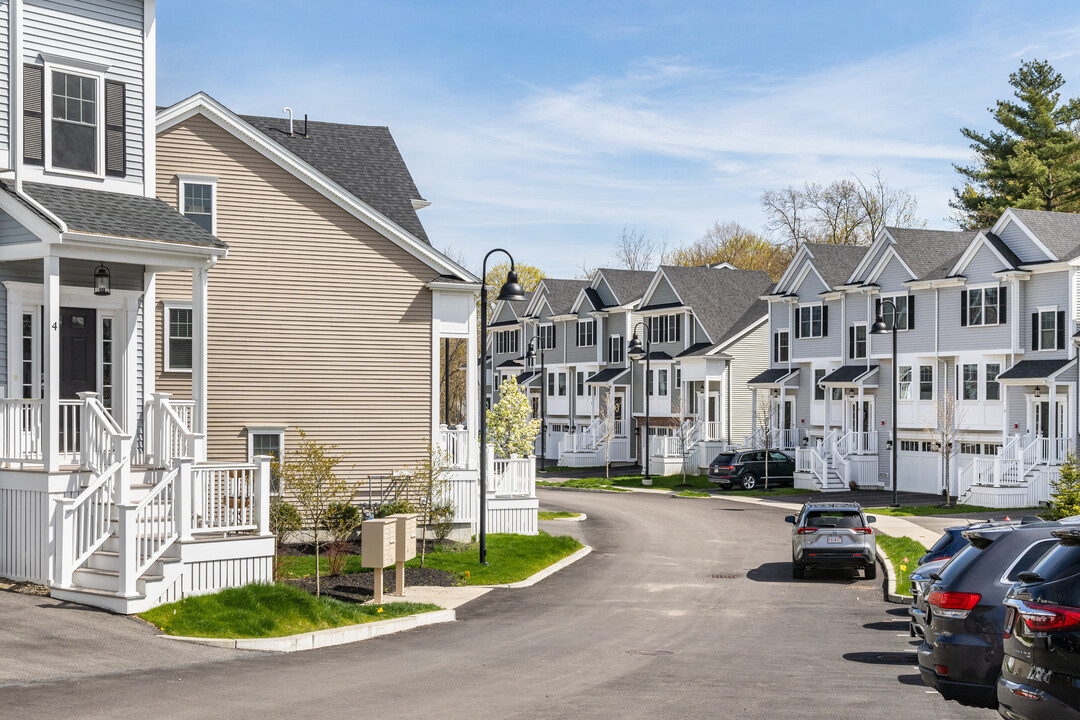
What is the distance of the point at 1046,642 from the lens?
7590mm

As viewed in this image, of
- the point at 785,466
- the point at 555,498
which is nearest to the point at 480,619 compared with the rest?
the point at 555,498

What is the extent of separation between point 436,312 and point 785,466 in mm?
27091

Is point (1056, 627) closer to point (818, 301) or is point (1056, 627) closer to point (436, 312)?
point (436, 312)

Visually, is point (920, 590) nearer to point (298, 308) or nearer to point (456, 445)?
point (456, 445)

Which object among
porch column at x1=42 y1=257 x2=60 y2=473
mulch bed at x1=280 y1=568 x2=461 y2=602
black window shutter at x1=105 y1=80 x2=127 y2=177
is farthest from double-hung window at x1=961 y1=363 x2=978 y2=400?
porch column at x1=42 y1=257 x2=60 y2=473

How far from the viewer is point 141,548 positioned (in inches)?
675

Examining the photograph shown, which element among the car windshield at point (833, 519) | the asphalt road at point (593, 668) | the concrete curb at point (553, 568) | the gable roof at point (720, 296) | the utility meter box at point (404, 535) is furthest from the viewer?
the gable roof at point (720, 296)

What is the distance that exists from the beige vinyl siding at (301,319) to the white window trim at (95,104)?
4623 mm

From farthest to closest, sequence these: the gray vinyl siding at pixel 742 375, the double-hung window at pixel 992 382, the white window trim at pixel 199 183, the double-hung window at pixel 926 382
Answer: the gray vinyl siding at pixel 742 375 → the double-hung window at pixel 926 382 → the double-hung window at pixel 992 382 → the white window trim at pixel 199 183

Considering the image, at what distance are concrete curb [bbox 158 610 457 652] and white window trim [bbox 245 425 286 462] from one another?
8678 millimetres

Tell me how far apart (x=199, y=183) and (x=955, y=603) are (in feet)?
63.7

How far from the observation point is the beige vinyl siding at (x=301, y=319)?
2566cm

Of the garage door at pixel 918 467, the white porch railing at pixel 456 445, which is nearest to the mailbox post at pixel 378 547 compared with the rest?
the white porch railing at pixel 456 445

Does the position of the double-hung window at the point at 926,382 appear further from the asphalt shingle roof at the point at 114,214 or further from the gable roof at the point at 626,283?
the asphalt shingle roof at the point at 114,214
